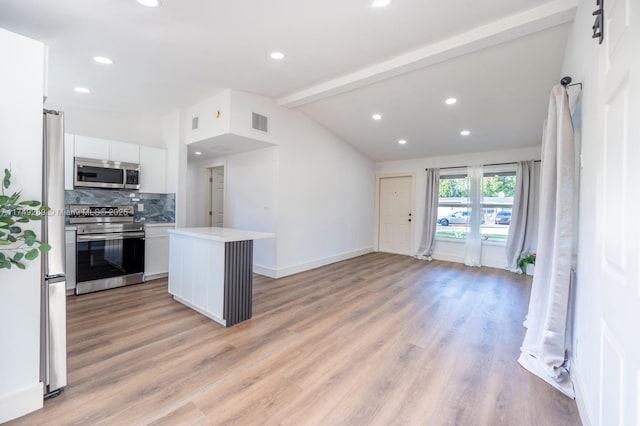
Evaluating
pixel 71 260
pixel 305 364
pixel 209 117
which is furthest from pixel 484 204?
pixel 71 260

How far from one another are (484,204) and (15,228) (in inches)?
260

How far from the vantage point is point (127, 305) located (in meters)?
3.28

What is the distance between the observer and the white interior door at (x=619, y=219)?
2.74ft

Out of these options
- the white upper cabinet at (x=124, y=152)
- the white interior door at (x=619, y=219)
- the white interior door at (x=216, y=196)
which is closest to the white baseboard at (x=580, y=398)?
the white interior door at (x=619, y=219)

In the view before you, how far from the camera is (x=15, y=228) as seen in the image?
1474 mm

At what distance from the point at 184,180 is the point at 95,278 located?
1824 mm

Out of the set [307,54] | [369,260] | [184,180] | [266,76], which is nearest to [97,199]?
[184,180]

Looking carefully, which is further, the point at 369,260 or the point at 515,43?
the point at 369,260

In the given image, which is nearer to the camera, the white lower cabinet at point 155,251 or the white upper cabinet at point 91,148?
the white upper cabinet at point 91,148

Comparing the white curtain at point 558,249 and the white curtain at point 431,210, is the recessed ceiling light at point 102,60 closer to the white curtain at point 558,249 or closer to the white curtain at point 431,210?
the white curtain at point 558,249

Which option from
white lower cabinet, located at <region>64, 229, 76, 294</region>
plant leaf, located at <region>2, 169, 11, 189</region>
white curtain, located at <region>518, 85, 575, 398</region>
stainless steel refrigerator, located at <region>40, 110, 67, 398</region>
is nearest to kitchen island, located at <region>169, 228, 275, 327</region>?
stainless steel refrigerator, located at <region>40, 110, 67, 398</region>

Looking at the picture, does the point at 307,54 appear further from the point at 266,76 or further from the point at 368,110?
the point at 368,110

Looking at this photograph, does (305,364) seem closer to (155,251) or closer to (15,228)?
(15,228)

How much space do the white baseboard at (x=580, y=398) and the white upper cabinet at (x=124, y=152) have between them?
17.8 feet
